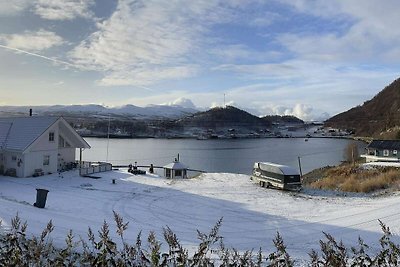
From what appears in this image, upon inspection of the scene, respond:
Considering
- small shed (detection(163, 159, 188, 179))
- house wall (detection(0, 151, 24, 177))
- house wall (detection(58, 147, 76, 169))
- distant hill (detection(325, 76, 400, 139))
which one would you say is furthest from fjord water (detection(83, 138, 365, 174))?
distant hill (detection(325, 76, 400, 139))

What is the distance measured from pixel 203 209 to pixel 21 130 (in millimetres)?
20698

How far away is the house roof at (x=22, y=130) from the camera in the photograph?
108ft

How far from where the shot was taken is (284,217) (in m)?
21.0

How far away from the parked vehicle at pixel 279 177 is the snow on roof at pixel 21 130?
749 inches

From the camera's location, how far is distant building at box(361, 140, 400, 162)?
61.0 m

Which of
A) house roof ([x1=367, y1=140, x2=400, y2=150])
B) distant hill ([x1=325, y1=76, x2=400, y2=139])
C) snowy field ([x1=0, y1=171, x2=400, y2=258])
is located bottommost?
snowy field ([x1=0, y1=171, x2=400, y2=258])

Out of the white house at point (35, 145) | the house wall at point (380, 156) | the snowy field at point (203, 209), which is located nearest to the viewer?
the snowy field at point (203, 209)

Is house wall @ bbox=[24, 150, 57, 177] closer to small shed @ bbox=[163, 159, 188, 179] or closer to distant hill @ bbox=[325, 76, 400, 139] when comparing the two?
small shed @ bbox=[163, 159, 188, 179]

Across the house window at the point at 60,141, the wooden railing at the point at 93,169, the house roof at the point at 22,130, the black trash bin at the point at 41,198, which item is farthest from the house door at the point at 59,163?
the black trash bin at the point at 41,198

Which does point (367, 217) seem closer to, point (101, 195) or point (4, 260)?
point (101, 195)

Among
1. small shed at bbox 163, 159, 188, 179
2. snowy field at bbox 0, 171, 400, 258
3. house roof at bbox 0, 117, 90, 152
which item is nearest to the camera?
snowy field at bbox 0, 171, 400, 258

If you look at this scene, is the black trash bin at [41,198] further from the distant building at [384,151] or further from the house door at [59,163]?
the distant building at [384,151]

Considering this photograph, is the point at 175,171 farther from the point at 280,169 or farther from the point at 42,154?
the point at 42,154

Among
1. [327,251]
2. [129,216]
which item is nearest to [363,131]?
[129,216]
